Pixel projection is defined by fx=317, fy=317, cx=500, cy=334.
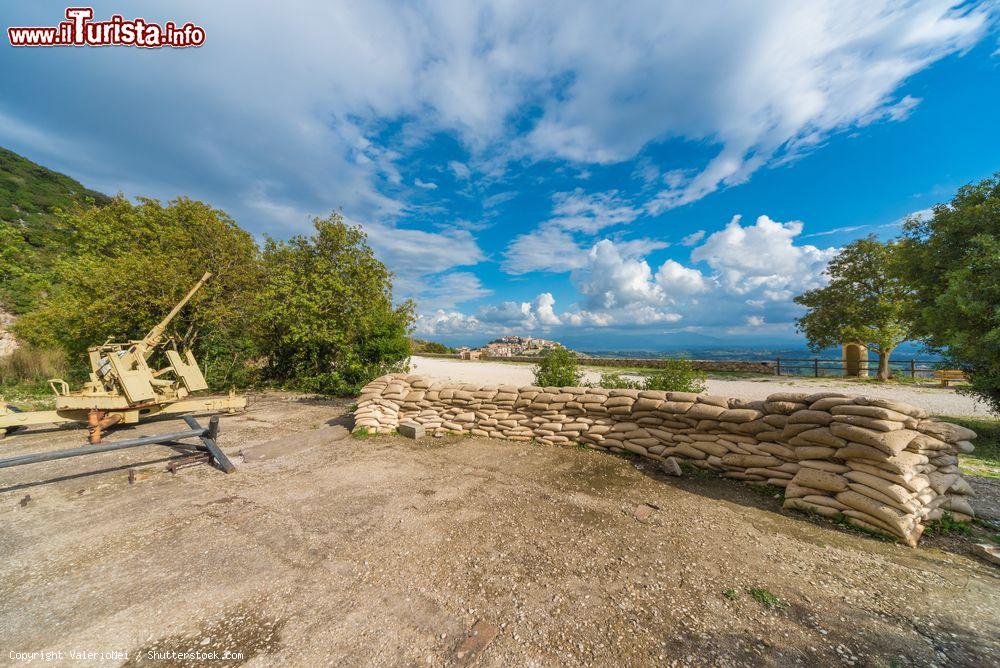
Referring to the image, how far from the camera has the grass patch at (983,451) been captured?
467cm

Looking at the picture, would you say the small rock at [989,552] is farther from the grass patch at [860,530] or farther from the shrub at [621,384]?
the shrub at [621,384]

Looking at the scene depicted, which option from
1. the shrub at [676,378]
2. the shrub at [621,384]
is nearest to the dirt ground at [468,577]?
the shrub at [676,378]

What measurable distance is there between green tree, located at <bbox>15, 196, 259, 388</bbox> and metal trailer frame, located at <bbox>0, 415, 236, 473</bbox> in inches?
277

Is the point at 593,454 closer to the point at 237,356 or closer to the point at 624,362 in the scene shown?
the point at 237,356

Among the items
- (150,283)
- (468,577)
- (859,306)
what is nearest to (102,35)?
(150,283)

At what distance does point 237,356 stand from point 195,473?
9302mm

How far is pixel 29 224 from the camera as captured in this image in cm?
2586

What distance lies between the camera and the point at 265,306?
35.7ft

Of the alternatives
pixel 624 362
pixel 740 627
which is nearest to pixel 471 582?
pixel 740 627

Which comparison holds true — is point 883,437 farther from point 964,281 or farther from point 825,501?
point 964,281

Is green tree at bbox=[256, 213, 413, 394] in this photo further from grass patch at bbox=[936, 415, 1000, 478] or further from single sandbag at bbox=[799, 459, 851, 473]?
grass patch at bbox=[936, 415, 1000, 478]

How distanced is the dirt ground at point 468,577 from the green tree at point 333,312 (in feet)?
19.9

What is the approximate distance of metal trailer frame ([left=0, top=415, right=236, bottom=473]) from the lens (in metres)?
3.54

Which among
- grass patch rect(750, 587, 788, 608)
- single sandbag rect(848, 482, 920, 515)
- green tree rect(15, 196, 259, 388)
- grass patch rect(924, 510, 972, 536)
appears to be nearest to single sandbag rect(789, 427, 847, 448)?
single sandbag rect(848, 482, 920, 515)
